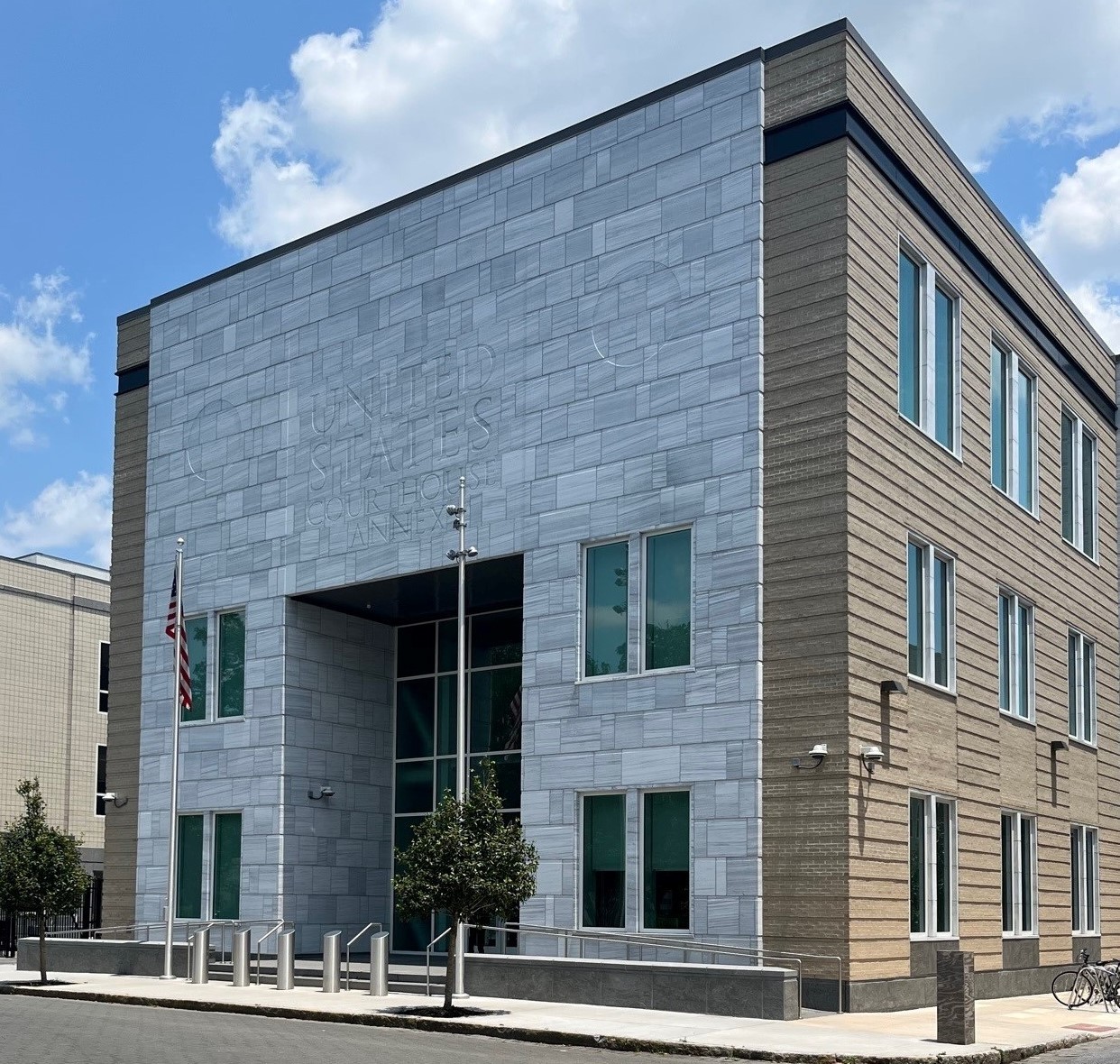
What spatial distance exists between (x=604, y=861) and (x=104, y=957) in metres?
13.1

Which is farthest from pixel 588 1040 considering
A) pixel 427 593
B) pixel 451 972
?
pixel 427 593

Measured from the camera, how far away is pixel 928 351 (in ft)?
98.9

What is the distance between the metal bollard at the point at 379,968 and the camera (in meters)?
28.0

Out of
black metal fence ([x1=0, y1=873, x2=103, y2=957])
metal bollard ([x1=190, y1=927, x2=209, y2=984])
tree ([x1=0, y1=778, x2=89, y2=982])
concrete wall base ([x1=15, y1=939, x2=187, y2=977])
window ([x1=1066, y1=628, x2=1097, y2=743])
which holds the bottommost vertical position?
black metal fence ([x1=0, y1=873, x2=103, y2=957])

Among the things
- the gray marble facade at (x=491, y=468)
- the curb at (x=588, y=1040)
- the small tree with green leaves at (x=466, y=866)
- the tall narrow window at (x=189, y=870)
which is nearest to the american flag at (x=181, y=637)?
the gray marble facade at (x=491, y=468)

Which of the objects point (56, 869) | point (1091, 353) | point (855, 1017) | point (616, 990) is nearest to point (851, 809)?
point (855, 1017)

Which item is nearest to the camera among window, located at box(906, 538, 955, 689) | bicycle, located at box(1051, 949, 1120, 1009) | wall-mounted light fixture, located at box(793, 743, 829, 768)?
wall-mounted light fixture, located at box(793, 743, 829, 768)

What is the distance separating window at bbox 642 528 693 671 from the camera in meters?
27.7

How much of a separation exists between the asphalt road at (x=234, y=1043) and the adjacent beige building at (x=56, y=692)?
36.2 metres

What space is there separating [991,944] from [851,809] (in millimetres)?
7344

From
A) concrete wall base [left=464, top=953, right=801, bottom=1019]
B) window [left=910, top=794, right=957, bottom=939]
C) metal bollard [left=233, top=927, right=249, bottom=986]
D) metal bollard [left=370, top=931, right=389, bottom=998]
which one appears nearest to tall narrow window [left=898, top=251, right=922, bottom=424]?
window [left=910, top=794, right=957, bottom=939]

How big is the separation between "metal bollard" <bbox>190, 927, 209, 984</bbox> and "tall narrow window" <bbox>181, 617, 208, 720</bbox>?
594cm

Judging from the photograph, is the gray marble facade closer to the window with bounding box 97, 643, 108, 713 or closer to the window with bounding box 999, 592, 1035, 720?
the window with bounding box 999, 592, 1035, 720

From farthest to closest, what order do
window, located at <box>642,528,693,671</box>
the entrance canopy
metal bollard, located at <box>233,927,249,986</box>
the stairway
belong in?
1. the entrance canopy
2. metal bollard, located at <box>233,927,249,986</box>
3. the stairway
4. window, located at <box>642,528,693,671</box>
